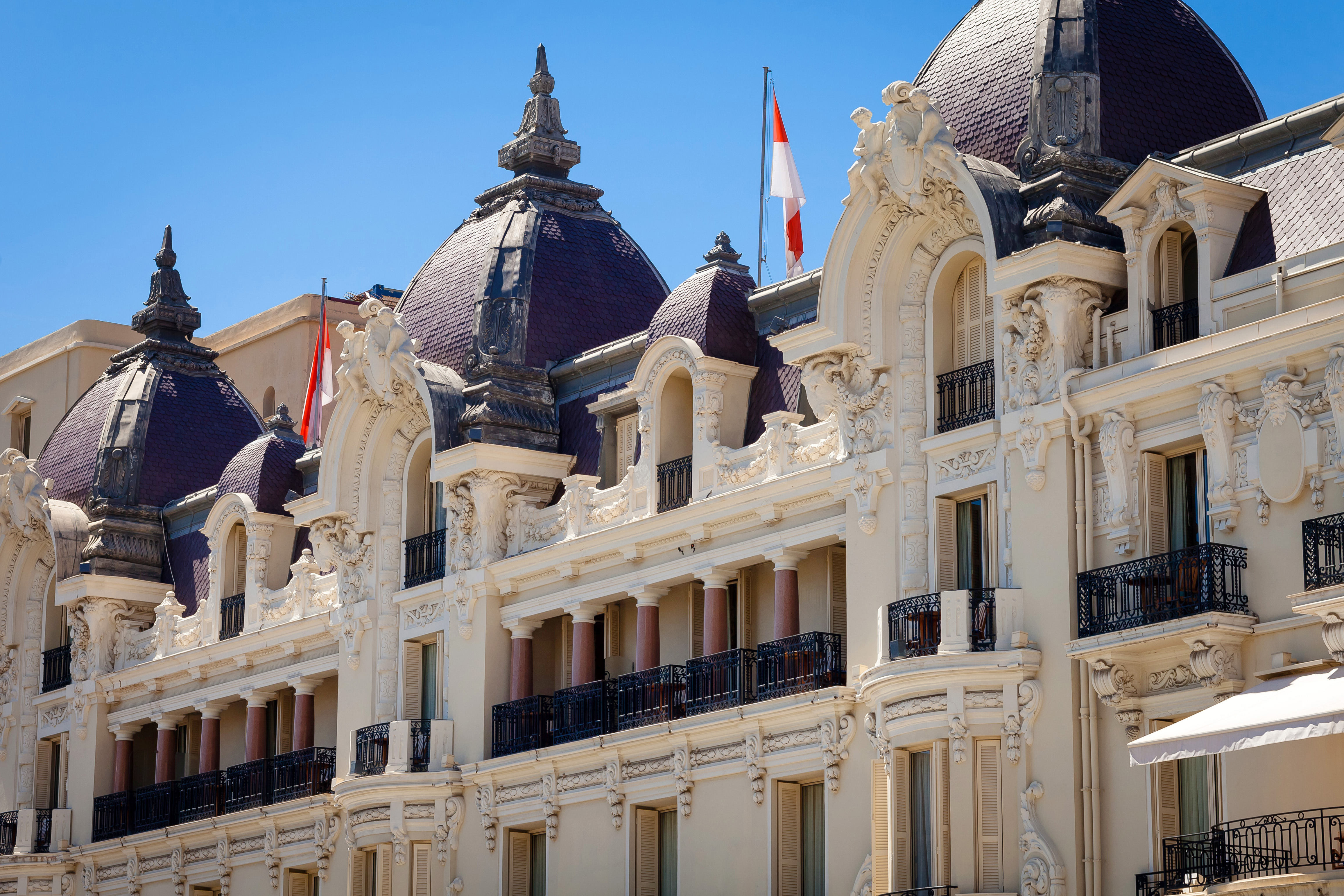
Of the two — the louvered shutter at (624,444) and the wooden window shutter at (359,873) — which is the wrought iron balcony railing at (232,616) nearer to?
the wooden window shutter at (359,873)

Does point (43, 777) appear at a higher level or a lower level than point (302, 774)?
higher

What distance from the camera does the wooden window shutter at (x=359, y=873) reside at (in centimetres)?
4466

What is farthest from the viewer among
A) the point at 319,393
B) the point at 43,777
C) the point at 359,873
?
the point at 43,777

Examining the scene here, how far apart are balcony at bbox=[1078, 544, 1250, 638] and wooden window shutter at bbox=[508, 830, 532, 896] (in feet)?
44.2

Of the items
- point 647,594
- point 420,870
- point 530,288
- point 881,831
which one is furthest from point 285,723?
A: point 881,831

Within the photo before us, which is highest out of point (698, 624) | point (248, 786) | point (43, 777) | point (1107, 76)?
point (1107, 76)

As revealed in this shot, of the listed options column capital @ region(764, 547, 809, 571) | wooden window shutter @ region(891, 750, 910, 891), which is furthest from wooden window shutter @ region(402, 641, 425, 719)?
wooden window shutter @ region(891, 750, 910, 891)

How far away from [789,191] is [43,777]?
81.2ft

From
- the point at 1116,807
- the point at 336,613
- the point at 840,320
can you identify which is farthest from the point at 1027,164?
the point at 336,613

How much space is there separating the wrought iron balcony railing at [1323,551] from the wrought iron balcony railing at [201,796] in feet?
88.4

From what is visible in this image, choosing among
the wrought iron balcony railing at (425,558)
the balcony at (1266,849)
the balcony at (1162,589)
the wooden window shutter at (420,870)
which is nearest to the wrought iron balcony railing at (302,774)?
the wooden window shutter at (420,870)

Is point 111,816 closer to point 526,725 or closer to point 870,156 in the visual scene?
point 526,725

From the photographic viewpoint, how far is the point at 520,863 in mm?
42281

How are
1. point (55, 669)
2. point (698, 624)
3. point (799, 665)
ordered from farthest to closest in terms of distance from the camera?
point (55, 669)
point (698, 624)
point (799, 665)
